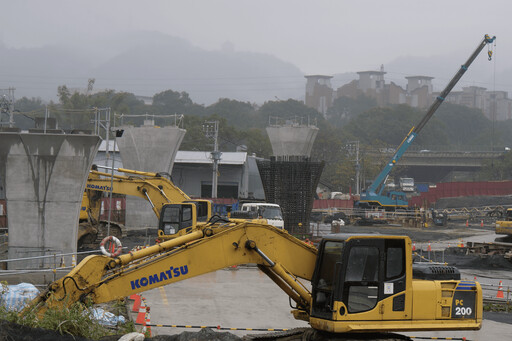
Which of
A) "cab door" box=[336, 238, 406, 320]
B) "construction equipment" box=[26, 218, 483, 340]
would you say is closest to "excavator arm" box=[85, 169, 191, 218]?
"construction equipment" box=[26, 218, 483, 340]

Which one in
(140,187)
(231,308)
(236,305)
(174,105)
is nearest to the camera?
(231,308)

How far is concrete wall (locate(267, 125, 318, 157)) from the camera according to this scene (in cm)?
5212

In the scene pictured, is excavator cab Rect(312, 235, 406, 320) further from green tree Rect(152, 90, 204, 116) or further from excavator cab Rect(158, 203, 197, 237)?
green tree Rect(152, 90, 204, 116)

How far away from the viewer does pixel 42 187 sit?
83.1ft

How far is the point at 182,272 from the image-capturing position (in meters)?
11.2

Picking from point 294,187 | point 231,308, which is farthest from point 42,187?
point 294,187

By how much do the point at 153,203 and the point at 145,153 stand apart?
19.3 metres

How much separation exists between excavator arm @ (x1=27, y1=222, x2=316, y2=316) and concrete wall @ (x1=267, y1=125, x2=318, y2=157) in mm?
40389

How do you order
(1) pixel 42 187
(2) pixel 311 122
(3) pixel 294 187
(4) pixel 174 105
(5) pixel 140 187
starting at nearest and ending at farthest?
(1) pixel 42 187, (5) pixel 140 187, (3) pixel 294 187, (2) pixel 311 122, (4) pixel 174 105

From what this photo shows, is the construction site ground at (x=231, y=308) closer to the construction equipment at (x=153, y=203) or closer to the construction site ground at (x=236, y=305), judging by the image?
the construction site ground at (x=236, y=305)

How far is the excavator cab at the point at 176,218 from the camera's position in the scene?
30.0m

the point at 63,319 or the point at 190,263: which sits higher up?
the point at 190,263

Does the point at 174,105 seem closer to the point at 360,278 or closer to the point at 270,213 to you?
the point at 270,213

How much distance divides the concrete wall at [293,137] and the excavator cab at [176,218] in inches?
895
